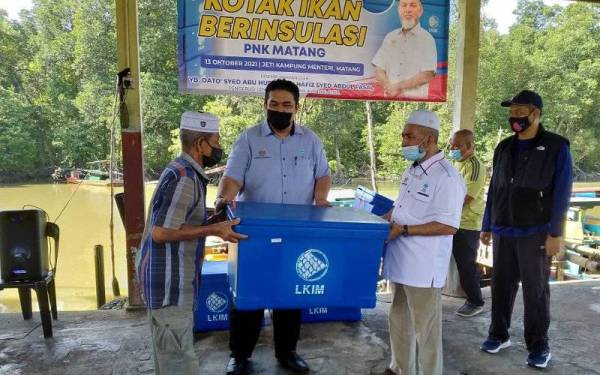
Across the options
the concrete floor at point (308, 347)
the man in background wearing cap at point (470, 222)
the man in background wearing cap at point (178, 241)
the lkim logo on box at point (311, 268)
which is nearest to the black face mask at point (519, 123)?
the man in background wearing cap at point (470, 222)

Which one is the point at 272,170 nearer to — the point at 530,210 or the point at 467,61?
the point at 530,210

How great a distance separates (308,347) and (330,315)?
505mm

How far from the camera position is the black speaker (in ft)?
11.1

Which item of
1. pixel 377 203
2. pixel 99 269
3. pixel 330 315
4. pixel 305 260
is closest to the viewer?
pixel 305 260

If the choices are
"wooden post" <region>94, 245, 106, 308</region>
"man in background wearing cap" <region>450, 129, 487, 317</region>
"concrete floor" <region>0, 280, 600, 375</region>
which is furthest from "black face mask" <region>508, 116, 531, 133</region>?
"wooden post" <region>94, 245, 106, 308</region>

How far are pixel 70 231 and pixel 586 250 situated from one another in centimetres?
1918

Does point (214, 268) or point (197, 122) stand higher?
point (197, 122)

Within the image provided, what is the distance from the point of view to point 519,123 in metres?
2.80

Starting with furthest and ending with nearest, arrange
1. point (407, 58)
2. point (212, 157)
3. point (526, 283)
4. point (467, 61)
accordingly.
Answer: point (467, 61)
point (407, 58)
point (526, 283)
point (212, 157)

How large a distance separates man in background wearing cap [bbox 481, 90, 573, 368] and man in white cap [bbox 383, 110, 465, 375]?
32.4 inches

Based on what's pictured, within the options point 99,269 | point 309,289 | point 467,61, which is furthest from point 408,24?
point 99,269

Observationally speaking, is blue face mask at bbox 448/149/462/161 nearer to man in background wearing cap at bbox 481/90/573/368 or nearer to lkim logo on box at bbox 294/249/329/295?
man in background wearing cap at bbox 481/90/573/368

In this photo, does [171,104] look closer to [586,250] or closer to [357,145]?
[357,145]

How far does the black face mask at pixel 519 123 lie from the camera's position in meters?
2.79
